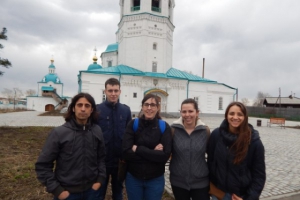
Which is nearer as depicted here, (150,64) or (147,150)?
(147,150)

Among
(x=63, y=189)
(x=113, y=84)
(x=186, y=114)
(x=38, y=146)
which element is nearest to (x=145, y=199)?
(x=63, y=189)

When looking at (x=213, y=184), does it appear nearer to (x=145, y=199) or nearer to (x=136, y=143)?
(x=145, y=199)

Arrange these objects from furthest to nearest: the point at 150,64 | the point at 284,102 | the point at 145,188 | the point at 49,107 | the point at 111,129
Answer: the point at 284,102 → the point at 49,107 → the point at 150,64 → the point at 111,129 → the point at 145,188

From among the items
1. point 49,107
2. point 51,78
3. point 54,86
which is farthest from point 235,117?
point 51,78

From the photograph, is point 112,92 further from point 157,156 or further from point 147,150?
point 157,156

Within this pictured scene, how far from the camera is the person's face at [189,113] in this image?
2623 millimetres

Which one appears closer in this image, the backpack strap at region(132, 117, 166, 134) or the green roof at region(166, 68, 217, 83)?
the backpack strap at region(132, 117, 166, 134)

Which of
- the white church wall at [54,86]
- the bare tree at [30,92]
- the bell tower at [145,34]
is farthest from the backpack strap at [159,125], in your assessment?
the bare tree at [30,92]

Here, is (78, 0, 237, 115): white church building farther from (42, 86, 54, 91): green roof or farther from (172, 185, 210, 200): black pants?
(42, 86, 54, 91): green roof

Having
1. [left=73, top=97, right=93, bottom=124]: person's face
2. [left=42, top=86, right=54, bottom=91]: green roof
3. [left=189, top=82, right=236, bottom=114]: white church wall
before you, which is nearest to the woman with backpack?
[left=73, top=97, right=93, bottom=124]: person's face

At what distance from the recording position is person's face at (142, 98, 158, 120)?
8.59ft

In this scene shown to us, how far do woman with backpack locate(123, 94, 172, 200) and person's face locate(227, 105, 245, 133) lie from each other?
734mm

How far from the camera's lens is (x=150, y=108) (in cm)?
262

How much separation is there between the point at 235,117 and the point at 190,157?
0.72m
